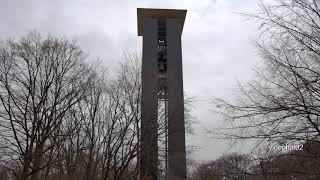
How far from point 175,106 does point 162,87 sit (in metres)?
4.20

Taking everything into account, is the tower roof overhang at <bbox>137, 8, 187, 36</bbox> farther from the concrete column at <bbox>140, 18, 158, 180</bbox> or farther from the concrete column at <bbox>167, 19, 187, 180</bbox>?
the concrete column at <bbox>140, 18, 158, 180</bbox>

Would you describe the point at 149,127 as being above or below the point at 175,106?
below

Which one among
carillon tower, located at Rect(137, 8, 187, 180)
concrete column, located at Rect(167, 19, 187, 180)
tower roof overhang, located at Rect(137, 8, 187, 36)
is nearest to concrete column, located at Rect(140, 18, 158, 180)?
carillon tower, located at Rect(137, 8, 187, 180)

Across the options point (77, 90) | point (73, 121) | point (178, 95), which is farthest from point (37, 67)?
point (178, 95)

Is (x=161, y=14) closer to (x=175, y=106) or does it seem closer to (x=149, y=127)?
(x=175, y=106)

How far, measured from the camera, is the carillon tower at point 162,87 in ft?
59.3

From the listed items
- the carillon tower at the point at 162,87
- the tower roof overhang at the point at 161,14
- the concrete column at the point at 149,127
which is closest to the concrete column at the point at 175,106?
the carillon tower at the point at 162,87

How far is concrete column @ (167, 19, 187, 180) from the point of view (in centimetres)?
2036

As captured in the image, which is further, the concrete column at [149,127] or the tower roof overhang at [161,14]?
the tower roof overhang at [161,14]

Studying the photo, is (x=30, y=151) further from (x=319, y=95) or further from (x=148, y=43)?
(x=148, y=43)

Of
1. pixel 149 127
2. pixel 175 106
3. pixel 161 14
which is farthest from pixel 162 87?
pixel 161 14

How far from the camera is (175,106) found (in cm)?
2103

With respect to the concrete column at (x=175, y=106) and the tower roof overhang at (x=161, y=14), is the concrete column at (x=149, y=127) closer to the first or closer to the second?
the concrete column at (x=175, y=106)

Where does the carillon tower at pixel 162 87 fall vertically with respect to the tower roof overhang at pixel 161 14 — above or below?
below
